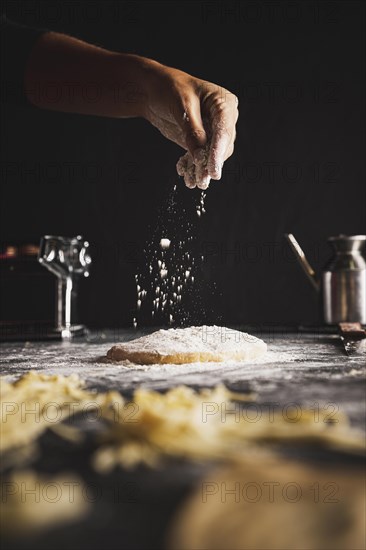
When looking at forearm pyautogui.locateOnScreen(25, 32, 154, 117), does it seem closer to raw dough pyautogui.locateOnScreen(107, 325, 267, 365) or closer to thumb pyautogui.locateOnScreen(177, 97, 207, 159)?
thumb pyautogui.locateOnScreen(177, 97, 207, 159)

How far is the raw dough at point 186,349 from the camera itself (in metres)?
1.26

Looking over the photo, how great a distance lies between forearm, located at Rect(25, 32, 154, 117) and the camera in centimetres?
204

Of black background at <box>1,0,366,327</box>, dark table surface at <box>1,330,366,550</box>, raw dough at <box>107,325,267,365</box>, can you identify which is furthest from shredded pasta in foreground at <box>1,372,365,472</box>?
black background at <box>1,0,366,327</box>

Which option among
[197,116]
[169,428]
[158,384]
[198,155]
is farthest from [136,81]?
[169,428]

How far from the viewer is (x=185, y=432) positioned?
1.86 feet

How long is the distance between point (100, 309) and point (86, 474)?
2.41 metres

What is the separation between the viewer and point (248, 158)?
9.37 ft

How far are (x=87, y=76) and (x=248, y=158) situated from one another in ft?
3.16

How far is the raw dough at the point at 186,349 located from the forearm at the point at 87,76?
3.20 ft

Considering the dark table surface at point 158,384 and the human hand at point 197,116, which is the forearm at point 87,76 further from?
the dark table surface at point 158,384

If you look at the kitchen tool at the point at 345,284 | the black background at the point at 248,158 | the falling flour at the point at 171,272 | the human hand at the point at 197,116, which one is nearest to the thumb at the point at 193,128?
the human hand at the point at 197,116

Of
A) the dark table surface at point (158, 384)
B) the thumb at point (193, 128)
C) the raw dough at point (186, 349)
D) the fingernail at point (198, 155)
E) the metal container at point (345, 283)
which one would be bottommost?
the dark table surface at point (158, 384)

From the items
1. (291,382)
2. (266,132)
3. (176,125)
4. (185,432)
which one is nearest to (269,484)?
(185,432)

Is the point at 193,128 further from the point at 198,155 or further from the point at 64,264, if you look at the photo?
the point at 64,264
